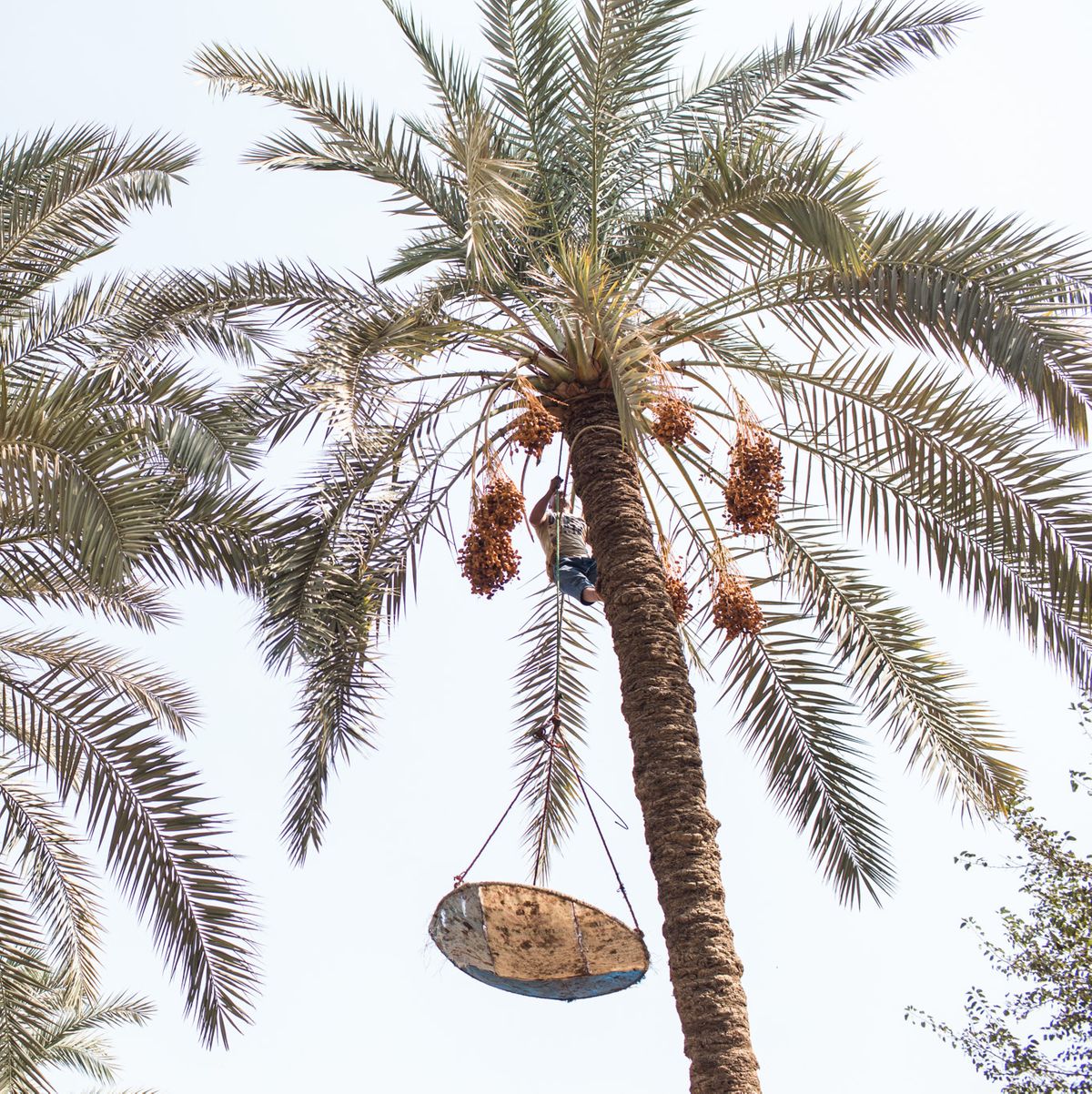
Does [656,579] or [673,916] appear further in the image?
[656,579]

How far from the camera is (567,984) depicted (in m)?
6.98

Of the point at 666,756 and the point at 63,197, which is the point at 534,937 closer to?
the point at 666,756

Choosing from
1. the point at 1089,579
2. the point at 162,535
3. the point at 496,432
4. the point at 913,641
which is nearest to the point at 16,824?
the point at 162,535

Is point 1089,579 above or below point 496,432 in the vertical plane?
below

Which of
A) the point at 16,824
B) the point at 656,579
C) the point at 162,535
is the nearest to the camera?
the point at 656,579

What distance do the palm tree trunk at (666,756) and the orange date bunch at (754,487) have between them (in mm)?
875

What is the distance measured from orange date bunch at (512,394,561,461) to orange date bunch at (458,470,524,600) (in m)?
0.25

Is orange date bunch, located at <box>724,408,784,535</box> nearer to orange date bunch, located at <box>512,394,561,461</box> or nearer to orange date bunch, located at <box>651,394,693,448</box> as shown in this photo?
orange date bunch, located at <box>651,394,693,448</box>

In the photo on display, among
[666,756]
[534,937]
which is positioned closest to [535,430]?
[666,756]

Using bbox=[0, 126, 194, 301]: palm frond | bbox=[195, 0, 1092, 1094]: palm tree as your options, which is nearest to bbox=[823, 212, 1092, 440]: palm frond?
bbox=[195, 0, 1092, 1094]: palm tree

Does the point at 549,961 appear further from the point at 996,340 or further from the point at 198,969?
the point at 996,340

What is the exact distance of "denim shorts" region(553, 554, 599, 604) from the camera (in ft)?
27.6

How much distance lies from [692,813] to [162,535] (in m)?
3.78

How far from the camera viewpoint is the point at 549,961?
679 cm
